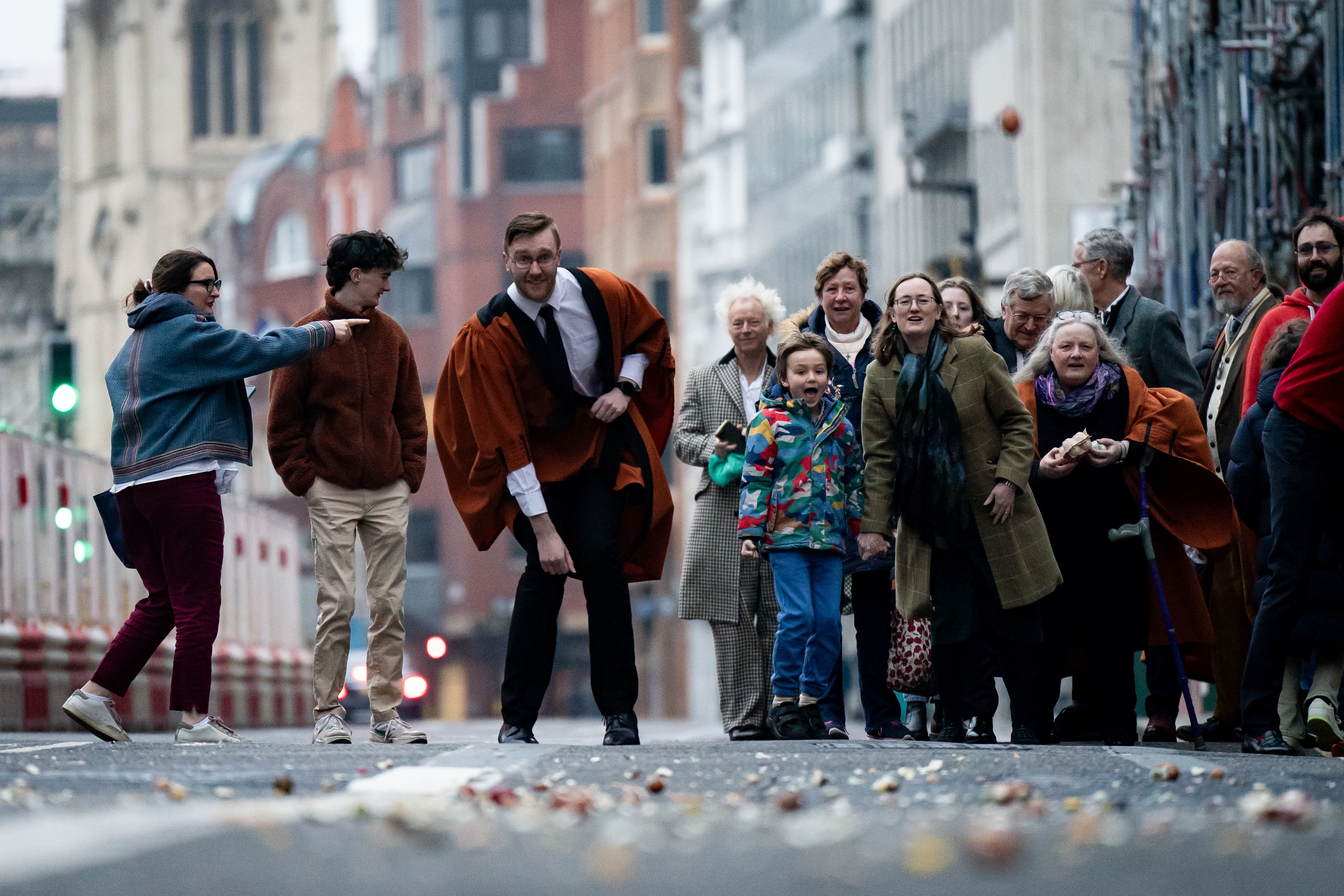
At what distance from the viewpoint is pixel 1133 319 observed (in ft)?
37.2

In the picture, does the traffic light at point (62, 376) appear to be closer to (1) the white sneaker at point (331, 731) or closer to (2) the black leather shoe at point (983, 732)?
(1) the white sneaker at point (331, 731)

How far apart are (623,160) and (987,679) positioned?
7965 centimetres

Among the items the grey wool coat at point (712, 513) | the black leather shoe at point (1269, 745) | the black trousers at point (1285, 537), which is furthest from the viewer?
the grey wool coat at point (712, 513)

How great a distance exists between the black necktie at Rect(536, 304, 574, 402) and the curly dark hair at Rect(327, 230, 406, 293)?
0.68m

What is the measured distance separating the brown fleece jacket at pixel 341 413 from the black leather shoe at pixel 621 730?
1.34 metres

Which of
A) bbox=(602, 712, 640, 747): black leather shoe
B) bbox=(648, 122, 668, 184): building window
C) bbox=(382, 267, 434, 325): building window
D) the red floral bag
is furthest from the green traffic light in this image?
bbox=(382, 267, 434, 325): building window

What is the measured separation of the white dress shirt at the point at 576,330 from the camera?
1059cm

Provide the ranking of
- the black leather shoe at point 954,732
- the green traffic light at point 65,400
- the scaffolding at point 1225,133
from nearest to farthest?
the black leather shoe at point 954,732
the green traffic light at point 65,400
the scaffolding at point 1225,133

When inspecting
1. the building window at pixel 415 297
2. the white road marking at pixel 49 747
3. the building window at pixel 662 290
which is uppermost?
the building window at pixel 415 297

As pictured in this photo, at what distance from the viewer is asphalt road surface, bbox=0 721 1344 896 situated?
4879 mm

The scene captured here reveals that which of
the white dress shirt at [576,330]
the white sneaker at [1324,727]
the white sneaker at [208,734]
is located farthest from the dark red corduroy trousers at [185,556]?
the white sneaker at [1324,727]

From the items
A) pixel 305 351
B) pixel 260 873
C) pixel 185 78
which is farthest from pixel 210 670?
pixel 185 78

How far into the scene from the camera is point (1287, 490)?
977cm

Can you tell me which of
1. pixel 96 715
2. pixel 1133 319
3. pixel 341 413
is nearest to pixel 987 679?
pixel 1133 319
